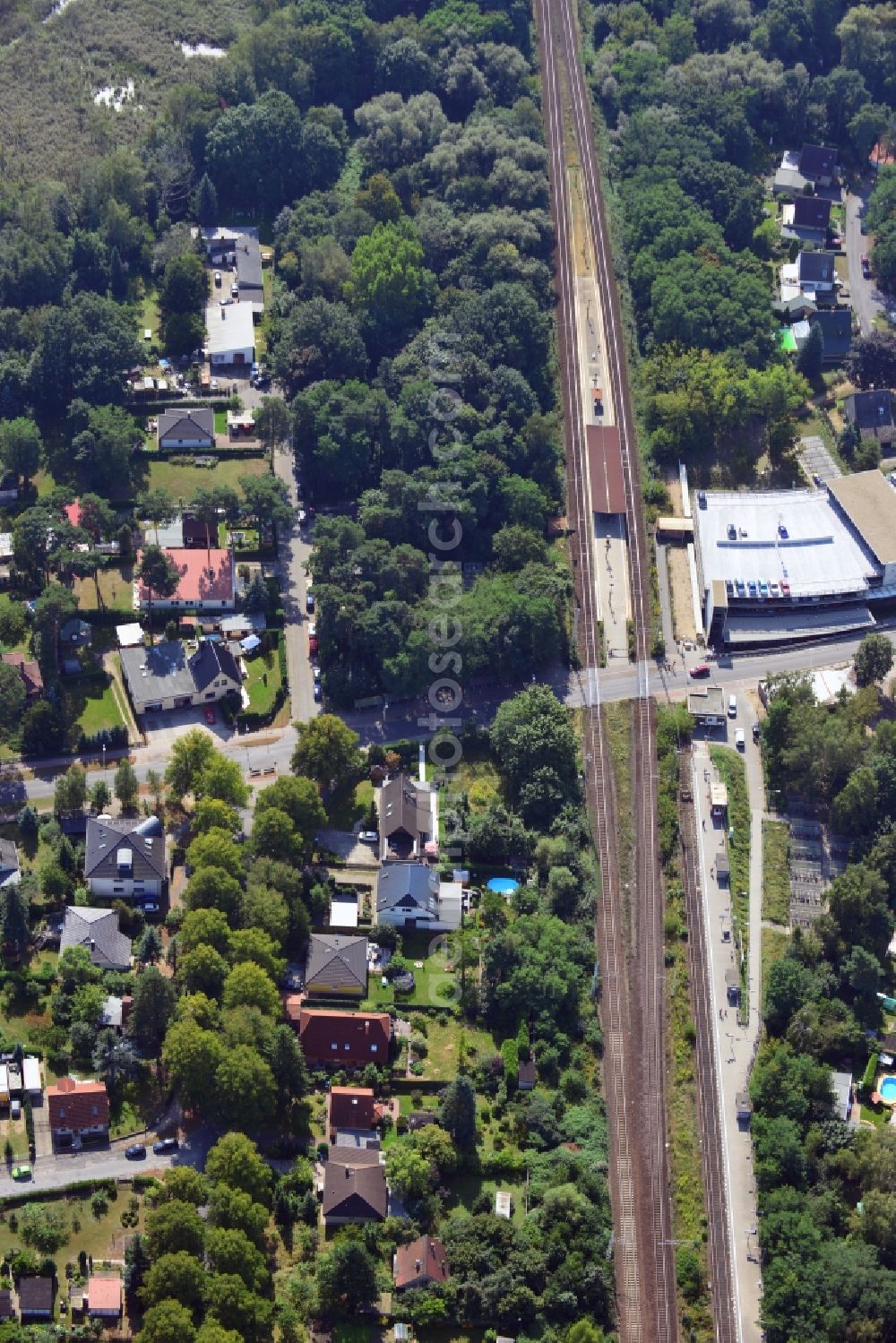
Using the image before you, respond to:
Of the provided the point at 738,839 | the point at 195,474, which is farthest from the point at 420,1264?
the point at 195,474

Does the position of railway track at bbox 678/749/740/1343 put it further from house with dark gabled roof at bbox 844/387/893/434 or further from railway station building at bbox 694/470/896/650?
house with dark gabled roof at bbox 844/387/893/434

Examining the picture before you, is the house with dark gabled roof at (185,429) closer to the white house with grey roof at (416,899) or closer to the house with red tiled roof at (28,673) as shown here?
the house with red tiled roof at (28,673)

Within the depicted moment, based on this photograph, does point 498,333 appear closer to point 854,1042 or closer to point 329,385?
point 329,385

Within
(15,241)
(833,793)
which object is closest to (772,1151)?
(833,793)

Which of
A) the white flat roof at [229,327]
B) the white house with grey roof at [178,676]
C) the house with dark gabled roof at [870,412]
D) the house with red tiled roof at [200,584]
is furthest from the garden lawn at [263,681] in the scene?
the house with dark gabled roof at [870,412]

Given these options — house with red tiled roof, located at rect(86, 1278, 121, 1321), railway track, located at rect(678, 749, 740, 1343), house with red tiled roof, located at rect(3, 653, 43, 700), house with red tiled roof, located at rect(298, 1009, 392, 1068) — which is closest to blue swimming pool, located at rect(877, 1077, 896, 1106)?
railway track, located at rect(678, 749, 740, 1343)

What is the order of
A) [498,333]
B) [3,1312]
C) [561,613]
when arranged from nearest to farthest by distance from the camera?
[3,1312] → [561,613] → [498,333]
